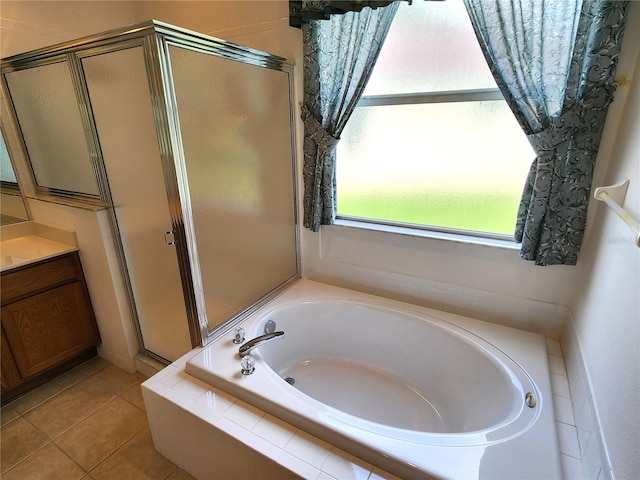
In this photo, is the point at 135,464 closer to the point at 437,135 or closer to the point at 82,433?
the point at 82,433

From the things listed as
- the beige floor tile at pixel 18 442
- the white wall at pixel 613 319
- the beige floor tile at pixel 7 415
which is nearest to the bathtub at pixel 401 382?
the white wall at pixel 613 319

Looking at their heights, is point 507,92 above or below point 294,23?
below

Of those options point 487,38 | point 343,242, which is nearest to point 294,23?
point 487,38

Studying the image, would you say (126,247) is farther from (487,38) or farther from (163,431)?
(487,38)

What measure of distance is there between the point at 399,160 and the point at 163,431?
5.66 ft

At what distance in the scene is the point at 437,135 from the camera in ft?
5.46

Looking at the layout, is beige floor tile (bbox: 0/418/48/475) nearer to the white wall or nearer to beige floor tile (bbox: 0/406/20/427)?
beige floor tile (bbox: 0/406/20/427)

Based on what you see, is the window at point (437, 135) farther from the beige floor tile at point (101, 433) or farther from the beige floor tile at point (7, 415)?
the beige floor tile at point (7, 415)

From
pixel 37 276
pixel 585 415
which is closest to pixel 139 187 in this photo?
pixel 37 276

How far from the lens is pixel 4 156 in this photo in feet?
6.34

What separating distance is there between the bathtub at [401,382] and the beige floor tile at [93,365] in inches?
42.2

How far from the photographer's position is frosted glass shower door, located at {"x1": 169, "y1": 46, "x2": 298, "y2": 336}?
1380mm

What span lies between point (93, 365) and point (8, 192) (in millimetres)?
1182

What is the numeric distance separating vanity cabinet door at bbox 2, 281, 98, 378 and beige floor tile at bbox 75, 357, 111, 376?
133 mm
